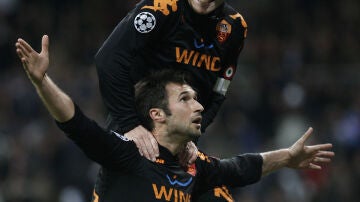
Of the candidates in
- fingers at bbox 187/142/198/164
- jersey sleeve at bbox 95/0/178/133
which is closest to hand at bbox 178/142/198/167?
fingers at bbox 187/142/198/164

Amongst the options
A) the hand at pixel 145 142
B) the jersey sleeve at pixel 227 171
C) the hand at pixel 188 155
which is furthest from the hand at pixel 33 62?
the jersey sleeve at pixel 227 171

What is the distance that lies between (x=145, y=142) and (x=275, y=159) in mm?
1084

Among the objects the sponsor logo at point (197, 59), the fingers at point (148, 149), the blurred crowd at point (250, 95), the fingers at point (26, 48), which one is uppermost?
the fingers at point (26, 48)

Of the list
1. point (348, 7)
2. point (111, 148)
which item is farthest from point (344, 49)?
point (111, 148)

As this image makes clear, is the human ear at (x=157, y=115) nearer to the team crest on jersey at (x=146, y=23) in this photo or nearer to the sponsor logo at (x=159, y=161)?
the sponsor logo at (x=159, y=161)

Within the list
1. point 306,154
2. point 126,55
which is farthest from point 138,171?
point 306,154

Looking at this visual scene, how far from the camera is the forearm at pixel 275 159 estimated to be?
550 cm

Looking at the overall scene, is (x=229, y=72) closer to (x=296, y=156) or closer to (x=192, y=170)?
(x=296, y=156)

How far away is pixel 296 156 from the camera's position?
18.1 feet

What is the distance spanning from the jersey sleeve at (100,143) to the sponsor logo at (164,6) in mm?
806

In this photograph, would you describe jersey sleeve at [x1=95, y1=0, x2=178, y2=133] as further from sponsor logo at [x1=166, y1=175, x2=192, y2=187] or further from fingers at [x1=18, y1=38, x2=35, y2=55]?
fingers at [x1=18, y1=38, x2=35, y2=55]

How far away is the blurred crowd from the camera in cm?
1035

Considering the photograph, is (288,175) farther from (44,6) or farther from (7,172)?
(44,6)

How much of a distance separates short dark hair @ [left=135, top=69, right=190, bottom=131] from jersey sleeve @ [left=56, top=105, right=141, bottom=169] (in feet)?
0.99
